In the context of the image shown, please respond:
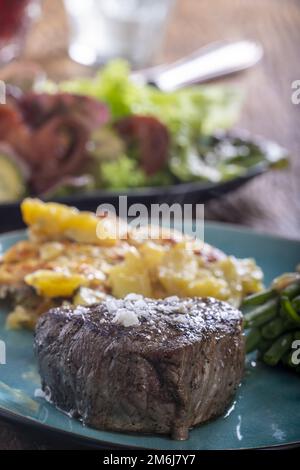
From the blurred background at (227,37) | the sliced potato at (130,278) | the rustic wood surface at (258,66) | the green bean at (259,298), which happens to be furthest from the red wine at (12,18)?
the green bean at (259,298)

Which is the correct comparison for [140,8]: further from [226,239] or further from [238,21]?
[226,239]

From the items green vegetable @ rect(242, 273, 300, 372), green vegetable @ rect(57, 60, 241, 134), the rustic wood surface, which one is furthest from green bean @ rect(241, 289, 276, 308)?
green vegetable @ rect(57, 60, 241, 134)

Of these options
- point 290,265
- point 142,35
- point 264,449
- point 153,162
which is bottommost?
point 264,449

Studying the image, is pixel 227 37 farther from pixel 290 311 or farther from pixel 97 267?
pixel 290 311

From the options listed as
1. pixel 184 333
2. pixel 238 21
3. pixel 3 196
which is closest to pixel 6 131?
pixel 3 196

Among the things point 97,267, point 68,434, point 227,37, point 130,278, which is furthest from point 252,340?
point 227,37

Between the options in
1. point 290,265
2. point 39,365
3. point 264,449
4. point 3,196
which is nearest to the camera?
point 264,449

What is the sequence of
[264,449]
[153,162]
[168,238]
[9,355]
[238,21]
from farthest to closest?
[238,21], [153,162], [168,238], [9,355], [264,449]
